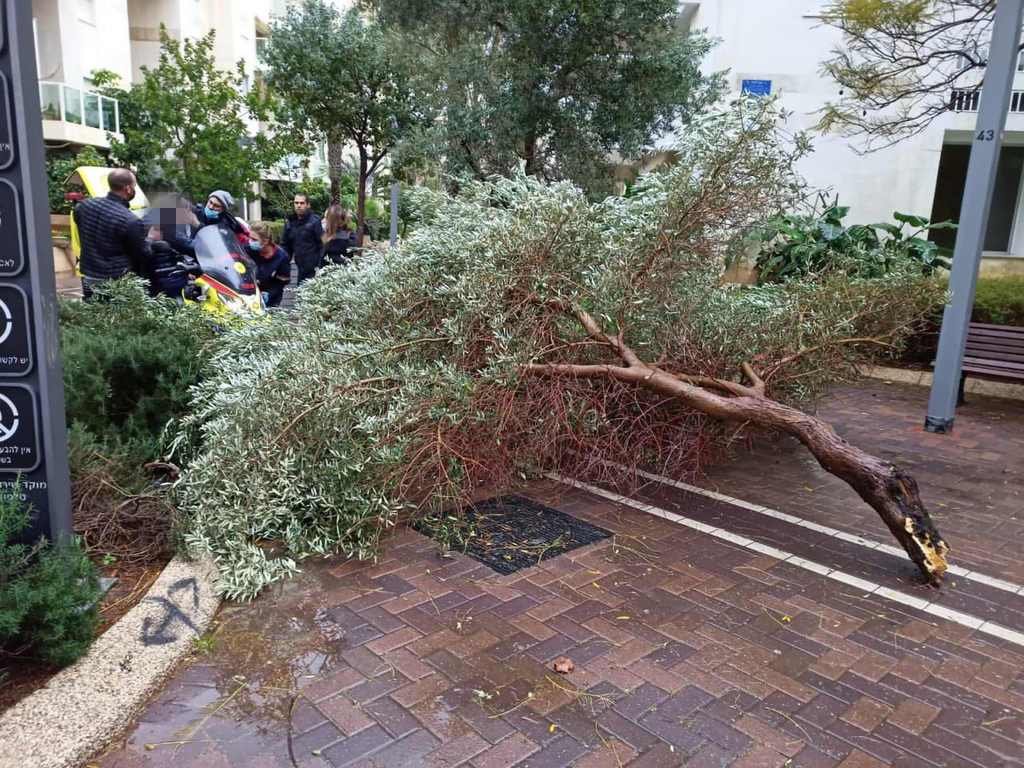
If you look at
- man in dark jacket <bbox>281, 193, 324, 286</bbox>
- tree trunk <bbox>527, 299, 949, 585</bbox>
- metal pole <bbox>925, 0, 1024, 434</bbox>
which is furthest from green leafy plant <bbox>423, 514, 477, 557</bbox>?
man in dark jacket <bbox>281, 193, 324, 286</bbox>

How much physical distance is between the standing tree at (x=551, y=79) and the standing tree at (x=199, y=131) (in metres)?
6.23

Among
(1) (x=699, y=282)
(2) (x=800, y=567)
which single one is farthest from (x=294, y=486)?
(1) (x=699, y=282)

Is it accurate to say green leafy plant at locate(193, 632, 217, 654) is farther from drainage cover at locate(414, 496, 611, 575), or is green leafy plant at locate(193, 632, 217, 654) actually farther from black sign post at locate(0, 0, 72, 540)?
drainage cover at locate(414, 496, 611, 575)

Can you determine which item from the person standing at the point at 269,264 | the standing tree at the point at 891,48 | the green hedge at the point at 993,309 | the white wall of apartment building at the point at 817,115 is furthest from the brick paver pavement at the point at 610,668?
the white wall of apartment building at the point at 817,115

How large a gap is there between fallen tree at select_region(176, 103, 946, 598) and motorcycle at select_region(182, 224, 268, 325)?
4.79 feet

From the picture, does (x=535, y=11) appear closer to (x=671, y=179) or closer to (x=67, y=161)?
(x=671, y=179)

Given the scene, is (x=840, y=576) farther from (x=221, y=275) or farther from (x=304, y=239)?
(x=304, y=239)

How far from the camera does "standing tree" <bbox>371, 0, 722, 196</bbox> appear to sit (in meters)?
9.34

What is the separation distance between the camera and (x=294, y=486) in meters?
3.68

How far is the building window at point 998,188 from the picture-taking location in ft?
57.1

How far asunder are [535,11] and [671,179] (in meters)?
5.46

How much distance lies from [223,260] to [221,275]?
0.17 meters

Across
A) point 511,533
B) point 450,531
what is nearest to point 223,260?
point 450,531

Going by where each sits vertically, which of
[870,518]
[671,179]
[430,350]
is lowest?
[870,518]
